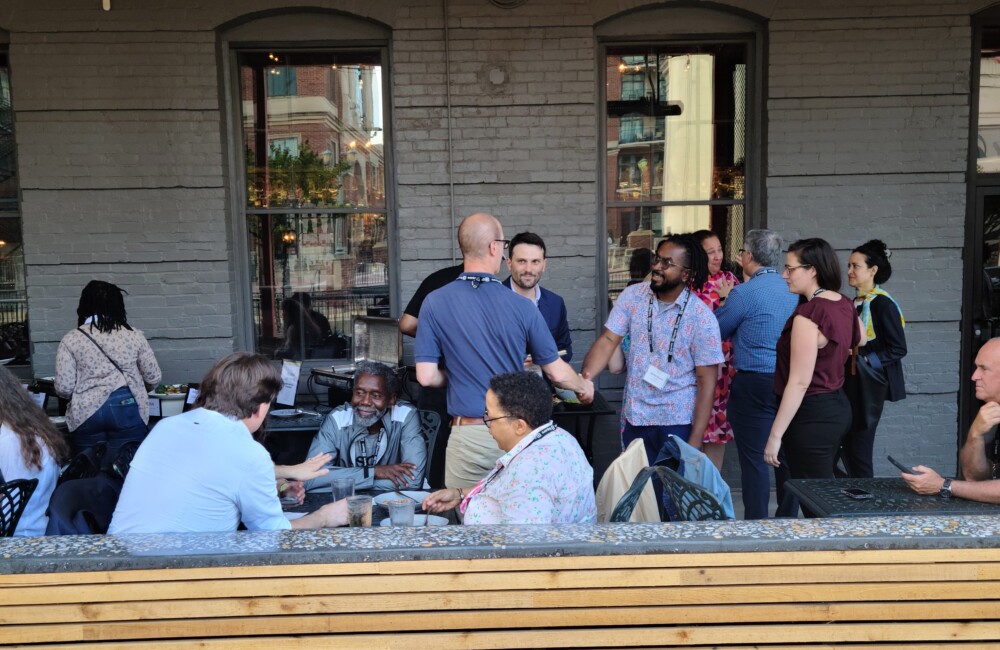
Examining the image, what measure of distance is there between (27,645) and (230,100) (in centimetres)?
444

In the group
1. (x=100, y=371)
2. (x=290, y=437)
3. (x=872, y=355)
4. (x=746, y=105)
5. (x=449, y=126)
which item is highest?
(x=746, y=105)

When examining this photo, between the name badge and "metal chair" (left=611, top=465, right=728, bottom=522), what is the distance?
137cm

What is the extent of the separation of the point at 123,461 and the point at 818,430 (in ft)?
10.2

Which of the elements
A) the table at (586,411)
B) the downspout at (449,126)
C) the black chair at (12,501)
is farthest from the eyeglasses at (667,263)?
the black chair at (12,501)

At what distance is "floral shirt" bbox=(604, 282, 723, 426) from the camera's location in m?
4.11

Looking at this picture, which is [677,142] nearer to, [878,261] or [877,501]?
[878,261]

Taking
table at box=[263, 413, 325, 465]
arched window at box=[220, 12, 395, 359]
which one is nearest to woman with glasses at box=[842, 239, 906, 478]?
table at box=[263, 413, 325, 465]

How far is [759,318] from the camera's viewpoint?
458 centimetres

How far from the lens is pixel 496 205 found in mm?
5805

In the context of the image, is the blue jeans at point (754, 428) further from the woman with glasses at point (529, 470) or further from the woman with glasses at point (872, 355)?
the woman with glasses at point (529, 470)

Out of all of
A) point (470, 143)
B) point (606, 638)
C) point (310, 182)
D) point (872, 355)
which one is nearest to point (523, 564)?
point (606, 638)

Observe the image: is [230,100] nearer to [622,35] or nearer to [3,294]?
[3,294]

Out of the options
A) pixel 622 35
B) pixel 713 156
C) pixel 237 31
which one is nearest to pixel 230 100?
pixel 237 31

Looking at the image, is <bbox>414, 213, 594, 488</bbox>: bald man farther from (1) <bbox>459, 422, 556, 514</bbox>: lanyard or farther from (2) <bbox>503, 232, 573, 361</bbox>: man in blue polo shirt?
(2) <bbox>503, 232, 573, 361</bbox>: man in blue polo shirt
